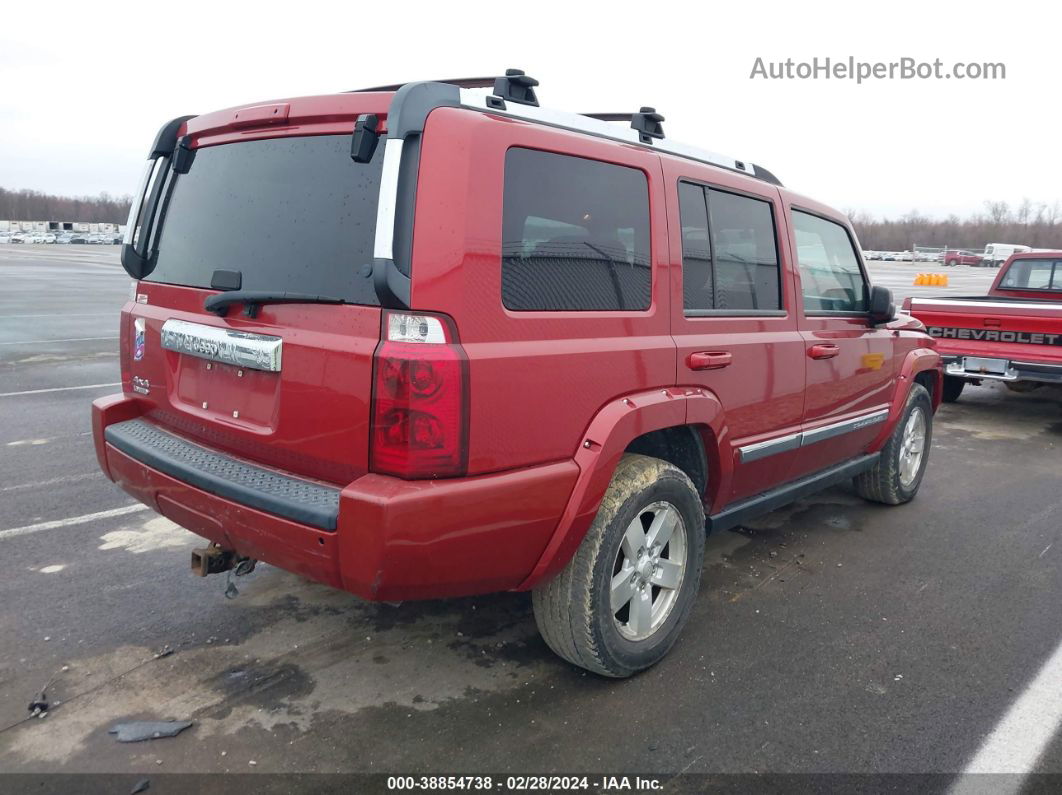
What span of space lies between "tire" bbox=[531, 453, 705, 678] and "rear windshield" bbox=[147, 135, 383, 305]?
1190 mm

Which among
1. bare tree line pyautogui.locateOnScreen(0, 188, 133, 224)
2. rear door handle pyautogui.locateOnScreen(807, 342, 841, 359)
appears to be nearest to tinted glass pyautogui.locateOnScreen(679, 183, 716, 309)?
rear door handle pyautogui.locateOnScreen(807, 342, 841, 359)

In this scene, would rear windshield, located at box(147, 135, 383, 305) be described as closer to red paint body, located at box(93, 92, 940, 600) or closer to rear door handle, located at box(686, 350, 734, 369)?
red paint body, located at box(93, 92, 940, 600)

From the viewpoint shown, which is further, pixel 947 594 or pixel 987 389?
pixel 987 389

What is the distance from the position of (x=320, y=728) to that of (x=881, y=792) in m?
1.85

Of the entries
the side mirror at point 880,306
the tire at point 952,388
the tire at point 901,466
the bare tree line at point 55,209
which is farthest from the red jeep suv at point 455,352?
the bare tree line at point 55,209

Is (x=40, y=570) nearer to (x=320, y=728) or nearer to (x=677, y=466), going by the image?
(x=320, y=728)

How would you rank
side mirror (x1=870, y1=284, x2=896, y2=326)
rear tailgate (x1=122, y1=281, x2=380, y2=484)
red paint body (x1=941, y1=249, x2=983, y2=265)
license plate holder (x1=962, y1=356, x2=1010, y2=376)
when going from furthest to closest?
red paint body (x1=941, y1=249, x2=983, y2=265) < license plate holder (x1=962, y1=356, x2=1010, y2=376) < side mirror (x1=870, y1=284, x2=896, y2=326) < rear tailgate (x1=122, y1=281, x2=380, y2=484)

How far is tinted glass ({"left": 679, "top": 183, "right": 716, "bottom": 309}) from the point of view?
10.8 feet

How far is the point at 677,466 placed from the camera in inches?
140

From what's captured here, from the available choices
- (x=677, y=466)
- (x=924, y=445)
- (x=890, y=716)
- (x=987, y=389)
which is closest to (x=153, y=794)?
(x=677, y=466)

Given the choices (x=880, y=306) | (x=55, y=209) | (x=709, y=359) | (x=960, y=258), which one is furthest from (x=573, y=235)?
(x=55, y=209)

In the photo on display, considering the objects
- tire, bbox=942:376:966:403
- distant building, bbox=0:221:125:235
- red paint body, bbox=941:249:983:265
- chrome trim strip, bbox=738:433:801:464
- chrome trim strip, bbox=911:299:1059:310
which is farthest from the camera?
distant building, bbox=0:221:125:235

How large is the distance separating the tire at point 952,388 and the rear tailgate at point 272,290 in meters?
8.76

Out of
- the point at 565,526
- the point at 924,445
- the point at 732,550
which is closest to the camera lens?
the point at 565,526
